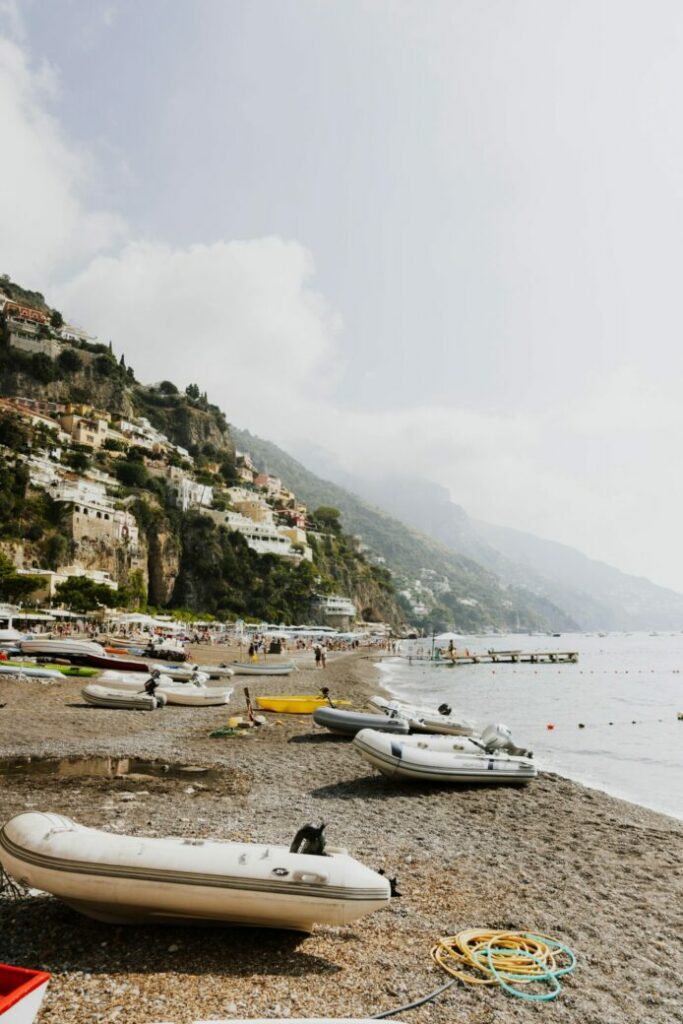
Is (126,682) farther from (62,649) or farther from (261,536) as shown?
(261,536)

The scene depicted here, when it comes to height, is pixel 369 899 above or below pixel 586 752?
above

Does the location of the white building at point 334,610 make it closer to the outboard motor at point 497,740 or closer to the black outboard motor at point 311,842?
the outboard motor at point 497,740

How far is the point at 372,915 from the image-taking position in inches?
235

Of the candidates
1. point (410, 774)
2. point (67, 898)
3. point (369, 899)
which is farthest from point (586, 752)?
point (67, 898)

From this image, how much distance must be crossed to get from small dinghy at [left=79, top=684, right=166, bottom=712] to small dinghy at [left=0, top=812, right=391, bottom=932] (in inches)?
598

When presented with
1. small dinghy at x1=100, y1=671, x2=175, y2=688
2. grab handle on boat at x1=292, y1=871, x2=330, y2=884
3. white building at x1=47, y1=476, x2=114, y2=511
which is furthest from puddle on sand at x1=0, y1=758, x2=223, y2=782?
white building at x1=47, y1=476, x2=114, y2=511

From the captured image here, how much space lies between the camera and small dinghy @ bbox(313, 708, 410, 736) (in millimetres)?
16031

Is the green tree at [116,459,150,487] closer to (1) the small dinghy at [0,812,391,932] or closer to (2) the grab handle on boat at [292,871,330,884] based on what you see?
(1) the small dinghy at [0,812,391,932]

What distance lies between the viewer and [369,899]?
5.14 m

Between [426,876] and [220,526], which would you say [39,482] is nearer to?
[220,526]

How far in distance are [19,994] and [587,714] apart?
28.7m

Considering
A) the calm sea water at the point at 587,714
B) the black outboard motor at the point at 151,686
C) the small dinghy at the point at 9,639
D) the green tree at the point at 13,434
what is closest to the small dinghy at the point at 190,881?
the calm sea water at the point at 587,714

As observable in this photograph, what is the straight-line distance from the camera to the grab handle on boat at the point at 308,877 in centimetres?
502

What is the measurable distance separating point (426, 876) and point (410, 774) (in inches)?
171
